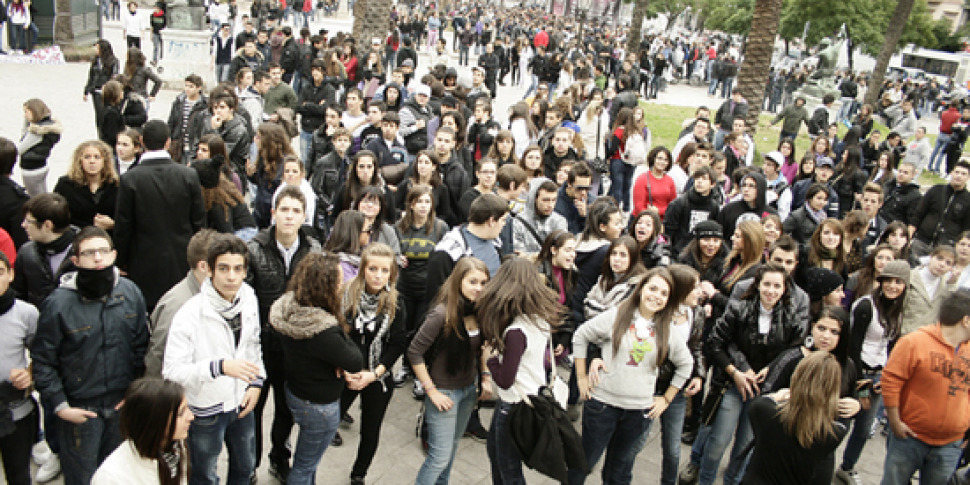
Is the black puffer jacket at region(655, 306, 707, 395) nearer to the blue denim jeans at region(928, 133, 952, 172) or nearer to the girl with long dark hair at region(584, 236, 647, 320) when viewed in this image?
the girl with long dark hair at region(584, 236, 647, 320)

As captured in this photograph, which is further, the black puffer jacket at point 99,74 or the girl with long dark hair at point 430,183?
the black puffer jacket at point 99,74

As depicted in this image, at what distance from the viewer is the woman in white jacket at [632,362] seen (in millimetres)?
4203

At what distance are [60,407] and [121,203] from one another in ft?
5.65

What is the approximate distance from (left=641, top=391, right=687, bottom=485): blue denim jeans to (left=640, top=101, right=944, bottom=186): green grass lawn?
11918 mm

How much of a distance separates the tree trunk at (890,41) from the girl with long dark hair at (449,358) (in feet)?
72.6

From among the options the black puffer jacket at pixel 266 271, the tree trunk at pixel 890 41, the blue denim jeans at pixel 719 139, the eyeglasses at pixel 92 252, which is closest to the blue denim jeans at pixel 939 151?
the tree trunk at pixel 890 41

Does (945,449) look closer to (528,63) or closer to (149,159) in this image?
(149,159)

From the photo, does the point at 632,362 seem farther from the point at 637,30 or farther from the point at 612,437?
the point at 637,30

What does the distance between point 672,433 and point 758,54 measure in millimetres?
14388

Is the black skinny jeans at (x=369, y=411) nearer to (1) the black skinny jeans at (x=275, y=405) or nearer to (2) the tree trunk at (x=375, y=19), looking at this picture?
(1) the black skinny jeans at (x=275, y=405)

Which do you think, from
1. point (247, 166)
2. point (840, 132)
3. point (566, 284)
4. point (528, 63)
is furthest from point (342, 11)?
point (566, 284)

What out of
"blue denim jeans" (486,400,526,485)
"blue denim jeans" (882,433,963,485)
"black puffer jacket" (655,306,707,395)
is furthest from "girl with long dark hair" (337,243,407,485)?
"blue denim jeans" (882,433,963,485)

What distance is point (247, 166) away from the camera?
739 cm

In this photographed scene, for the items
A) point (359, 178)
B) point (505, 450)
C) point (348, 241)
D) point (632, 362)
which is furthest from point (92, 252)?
point (632, 362)
